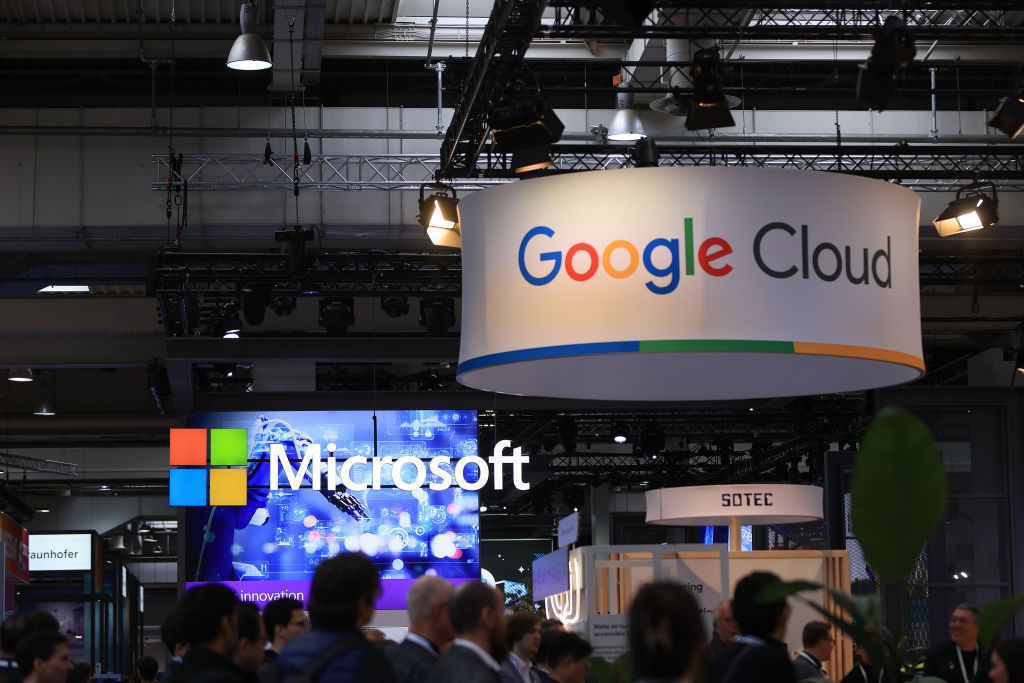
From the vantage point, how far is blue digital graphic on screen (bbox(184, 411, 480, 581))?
15.7 meters

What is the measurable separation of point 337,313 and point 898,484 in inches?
425

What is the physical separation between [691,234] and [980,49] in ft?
29.5

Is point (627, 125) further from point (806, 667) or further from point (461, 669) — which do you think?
point (461, 669)

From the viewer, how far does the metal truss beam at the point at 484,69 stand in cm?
839

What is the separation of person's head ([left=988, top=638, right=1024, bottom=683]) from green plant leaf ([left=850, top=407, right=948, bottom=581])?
0.71 meters

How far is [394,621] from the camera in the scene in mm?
14344

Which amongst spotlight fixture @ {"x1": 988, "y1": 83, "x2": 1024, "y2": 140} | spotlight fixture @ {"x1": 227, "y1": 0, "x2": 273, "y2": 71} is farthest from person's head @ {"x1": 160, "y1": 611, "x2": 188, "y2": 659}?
spotlight fixture @ {"x1": 988, "y1": 83, "x2": 1024, "y2": 140}

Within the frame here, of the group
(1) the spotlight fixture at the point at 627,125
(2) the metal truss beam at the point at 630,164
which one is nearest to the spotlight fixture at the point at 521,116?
(2) the metal truss beam at the point at 630,164

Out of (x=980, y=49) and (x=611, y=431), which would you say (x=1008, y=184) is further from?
(x=611, y=431)

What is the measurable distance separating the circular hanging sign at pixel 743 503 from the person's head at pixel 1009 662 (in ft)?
31.0

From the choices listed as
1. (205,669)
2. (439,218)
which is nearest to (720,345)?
(205,669)

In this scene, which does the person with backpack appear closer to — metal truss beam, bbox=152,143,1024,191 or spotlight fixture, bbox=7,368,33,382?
metal truss beam, bbox=152,143,1024,191

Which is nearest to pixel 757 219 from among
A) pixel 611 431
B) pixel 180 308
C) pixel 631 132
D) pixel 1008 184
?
pixel 631 132

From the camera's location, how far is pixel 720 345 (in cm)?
461
